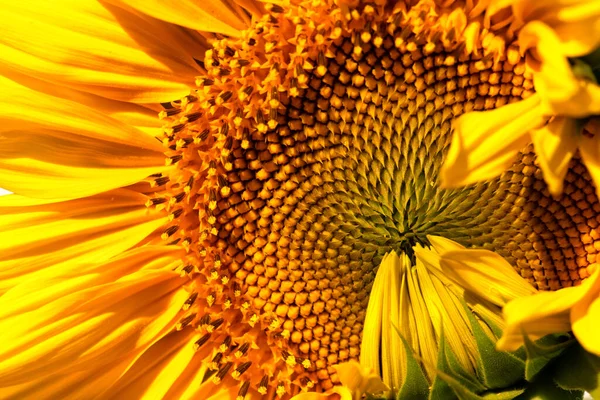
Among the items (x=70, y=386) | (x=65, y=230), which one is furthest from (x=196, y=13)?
(x=70, y=386)

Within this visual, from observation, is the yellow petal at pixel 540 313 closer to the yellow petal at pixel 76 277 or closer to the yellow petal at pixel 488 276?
the yellow petal at pixel 488 276

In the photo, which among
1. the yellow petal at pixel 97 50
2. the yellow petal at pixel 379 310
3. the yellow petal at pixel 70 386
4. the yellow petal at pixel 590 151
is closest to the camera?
the yellow petal at pixel 590 151

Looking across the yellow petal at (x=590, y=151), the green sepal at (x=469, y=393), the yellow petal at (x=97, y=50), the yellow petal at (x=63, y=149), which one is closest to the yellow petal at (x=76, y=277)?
the yellow petal at (x=63, y=149)

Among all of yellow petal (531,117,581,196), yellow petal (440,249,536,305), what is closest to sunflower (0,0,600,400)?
yellow petal (440,249,536,305)

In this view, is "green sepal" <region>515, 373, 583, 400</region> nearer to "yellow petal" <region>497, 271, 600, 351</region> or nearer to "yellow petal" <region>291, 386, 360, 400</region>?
"yellow petal" <region>497, 271, 600, 351</region>

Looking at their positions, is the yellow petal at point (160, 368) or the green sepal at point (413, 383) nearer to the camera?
the green sepal at point (413, 383)

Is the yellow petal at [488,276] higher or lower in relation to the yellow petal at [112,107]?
lower

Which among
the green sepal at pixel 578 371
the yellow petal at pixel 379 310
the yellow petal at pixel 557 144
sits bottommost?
the green sepal at pixel 578 371
